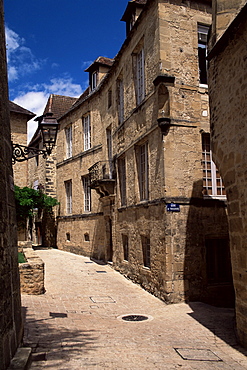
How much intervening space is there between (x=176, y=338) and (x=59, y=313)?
292 centimetres

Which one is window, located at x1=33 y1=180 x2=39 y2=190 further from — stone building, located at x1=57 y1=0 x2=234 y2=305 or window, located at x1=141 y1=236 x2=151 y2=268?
window, located at x1=141 y1=236 x2=151 y2=268

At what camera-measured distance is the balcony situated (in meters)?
14.8

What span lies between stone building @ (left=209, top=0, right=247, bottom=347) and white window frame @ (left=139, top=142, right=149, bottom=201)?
169 inches

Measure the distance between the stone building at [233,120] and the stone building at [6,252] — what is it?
3.75 meters

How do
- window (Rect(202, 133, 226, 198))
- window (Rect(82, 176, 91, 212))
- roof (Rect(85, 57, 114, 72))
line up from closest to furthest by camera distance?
window (Rect(202, 133, 226, 198)) < window (Rect(82, 176, 91, 212)) < roof (Rect(85, 57, 114, 72))

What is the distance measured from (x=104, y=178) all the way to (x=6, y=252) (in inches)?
427

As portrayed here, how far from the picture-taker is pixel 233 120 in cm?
664

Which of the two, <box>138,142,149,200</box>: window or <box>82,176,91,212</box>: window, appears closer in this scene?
<box>138,142,149,200</box>: window

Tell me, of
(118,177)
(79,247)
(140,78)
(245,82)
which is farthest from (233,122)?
(79,247)

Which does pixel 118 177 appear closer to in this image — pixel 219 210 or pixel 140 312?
pixel 219 210

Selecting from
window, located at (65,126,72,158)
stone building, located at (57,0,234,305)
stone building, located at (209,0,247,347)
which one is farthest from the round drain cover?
window, located at (65,126,72,158)

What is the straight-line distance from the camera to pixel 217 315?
845 cm

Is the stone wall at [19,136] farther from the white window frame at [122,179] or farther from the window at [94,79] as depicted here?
the white window frame at [122,179]

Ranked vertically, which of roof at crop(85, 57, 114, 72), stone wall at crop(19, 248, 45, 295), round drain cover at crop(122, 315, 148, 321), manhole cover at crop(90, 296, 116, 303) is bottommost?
round drain cover at crop(122, 315, 148, 321)
